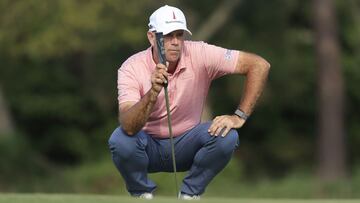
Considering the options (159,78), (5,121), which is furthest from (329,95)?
(159,78)

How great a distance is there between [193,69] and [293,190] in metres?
15.9

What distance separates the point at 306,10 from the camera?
32438 millimetres

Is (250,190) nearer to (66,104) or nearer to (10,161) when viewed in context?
(10,161)

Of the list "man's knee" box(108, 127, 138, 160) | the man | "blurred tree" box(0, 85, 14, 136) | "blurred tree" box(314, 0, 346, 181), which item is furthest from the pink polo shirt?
"blurred tree" box(0, 85, 14, 136)

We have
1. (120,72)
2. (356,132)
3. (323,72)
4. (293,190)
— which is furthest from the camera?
(356,132)

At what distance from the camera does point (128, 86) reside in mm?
9688

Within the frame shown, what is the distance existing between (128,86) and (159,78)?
1.11 ft

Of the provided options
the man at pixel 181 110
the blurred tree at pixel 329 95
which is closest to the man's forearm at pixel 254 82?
the man at pixel 181 110

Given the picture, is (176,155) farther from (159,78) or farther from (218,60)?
(159,78)

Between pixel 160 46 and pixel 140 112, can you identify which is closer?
pixel 140 112

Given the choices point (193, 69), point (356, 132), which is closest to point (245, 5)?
point (356, 132)

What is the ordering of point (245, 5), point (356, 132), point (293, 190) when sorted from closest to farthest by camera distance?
point (293, 190) < point (245, 5) < point (356, 132)

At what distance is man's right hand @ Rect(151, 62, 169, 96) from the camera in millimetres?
9438

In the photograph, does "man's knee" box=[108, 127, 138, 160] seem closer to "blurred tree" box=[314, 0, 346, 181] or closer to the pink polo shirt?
the pink polo shirt
